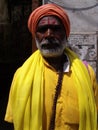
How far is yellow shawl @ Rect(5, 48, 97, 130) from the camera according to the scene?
3631mm

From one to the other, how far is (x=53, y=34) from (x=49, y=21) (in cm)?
10

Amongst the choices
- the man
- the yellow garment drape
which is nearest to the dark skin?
the man

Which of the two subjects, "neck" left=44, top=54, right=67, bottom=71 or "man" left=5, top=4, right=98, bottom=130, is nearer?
"man" left=5, top=4, right=98, bottom=130

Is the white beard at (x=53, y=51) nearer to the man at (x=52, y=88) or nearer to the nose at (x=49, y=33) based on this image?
the man at (x=52, y=88)

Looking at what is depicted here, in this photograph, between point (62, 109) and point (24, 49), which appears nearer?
point (62, 109)

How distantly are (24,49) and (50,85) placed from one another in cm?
645

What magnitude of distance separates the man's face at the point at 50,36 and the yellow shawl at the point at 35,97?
0.42ft

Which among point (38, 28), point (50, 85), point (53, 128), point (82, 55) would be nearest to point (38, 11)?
point (38, 28)

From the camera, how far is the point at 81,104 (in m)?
3.63

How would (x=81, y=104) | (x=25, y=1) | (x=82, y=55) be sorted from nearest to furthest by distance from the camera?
(x=81, y=104) → (x=82, y=55) → (x=25, y=1)

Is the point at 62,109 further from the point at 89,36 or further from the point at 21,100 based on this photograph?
the point at 89,36

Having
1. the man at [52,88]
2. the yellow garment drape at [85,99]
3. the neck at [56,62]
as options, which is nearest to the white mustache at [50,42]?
the man at [52,88]

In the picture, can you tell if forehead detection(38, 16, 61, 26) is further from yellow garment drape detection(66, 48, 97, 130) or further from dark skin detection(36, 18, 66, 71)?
yellow garment drape detection(66, 48, 97, 130)

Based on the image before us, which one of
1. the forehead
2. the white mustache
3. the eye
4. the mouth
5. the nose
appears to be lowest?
the mouth
